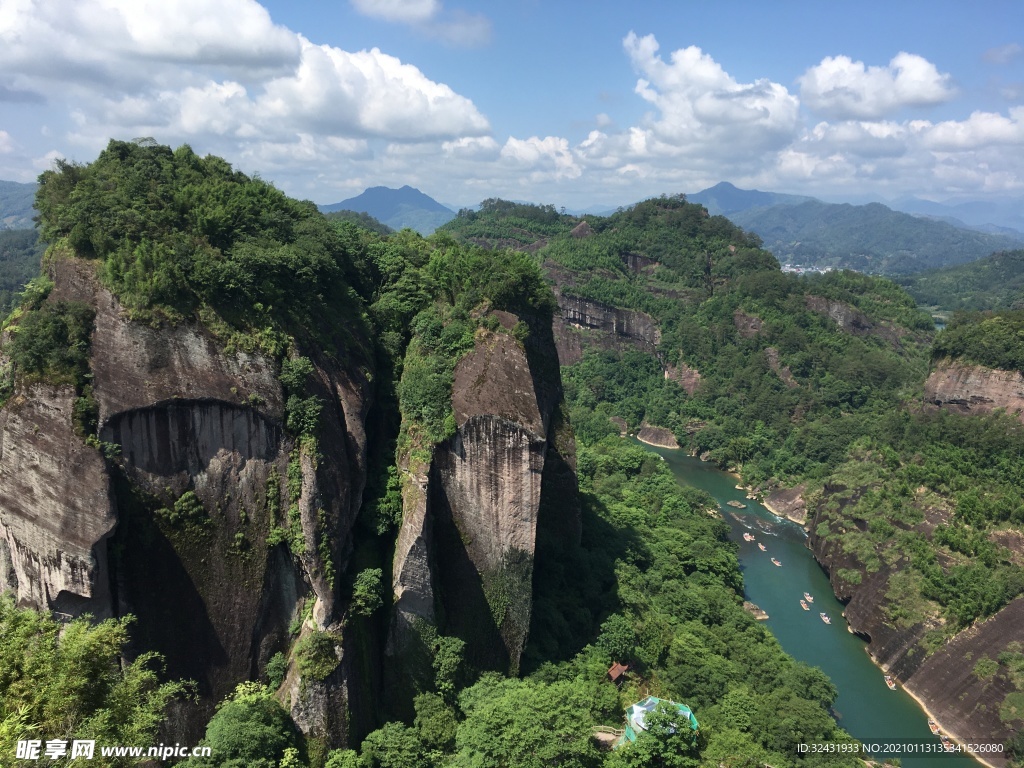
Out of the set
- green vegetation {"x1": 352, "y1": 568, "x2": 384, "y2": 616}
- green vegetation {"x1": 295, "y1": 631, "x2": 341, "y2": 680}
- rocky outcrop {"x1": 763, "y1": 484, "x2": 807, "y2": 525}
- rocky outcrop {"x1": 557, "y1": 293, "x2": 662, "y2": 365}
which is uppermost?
rocky outcrop {"x1": 557, "y1": 293, "x2": 662, "y2": 365}

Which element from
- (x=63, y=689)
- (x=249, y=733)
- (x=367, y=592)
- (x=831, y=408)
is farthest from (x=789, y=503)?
(x=63, y=689)

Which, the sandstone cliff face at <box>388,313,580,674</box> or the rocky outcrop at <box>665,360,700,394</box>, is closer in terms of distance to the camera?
the sandstone cliff face at <box>388,313,580,674</box>

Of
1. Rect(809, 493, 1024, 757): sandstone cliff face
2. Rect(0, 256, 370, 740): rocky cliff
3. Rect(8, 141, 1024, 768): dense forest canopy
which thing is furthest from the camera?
Rect(809, 493, 1024, 757): sandstone cliff face

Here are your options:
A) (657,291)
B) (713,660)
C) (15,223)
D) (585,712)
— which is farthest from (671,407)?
(15,223)

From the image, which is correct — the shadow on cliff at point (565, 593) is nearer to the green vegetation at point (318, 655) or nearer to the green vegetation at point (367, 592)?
the green vegetation at point (367, 592)

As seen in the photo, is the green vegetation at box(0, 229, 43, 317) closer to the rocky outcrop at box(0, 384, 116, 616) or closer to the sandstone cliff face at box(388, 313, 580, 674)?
the rocky outcrop at box(0, 384, 116, 616)

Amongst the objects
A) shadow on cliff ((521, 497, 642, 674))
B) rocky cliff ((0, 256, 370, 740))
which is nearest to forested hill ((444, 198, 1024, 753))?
shadow on cliff ((521, 497, 642, 674))
